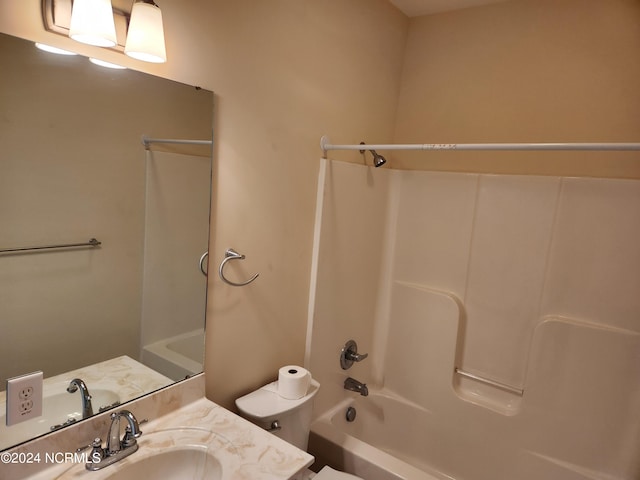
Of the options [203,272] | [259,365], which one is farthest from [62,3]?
[259,365]

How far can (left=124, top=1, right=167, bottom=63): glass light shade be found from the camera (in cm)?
104

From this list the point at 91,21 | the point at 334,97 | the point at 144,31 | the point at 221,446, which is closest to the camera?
the point at 91,21

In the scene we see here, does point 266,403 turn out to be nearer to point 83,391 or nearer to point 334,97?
point 83,391

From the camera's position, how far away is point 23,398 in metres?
0.96

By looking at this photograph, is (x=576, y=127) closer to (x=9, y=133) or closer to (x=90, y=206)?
(x=90, y=206)

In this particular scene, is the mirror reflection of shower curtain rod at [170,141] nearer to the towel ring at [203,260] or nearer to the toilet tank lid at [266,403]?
the towel ring at [203,260]

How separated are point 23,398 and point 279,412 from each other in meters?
0.82

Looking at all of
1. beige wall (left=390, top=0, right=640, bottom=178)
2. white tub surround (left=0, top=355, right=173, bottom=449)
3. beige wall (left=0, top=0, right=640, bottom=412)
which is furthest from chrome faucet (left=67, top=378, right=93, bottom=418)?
beige wall (left=390, top=0, right=640, bottom=178)

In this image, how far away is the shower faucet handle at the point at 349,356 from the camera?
2.14 meters

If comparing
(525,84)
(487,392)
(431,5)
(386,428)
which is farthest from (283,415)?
(431,5)

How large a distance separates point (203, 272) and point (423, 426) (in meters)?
1.66

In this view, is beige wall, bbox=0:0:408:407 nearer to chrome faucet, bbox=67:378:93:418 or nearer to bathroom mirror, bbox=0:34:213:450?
bathroom mirror, bbox=0:34:213:450

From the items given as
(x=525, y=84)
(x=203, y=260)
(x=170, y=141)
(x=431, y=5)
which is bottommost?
(x=203, y=260)

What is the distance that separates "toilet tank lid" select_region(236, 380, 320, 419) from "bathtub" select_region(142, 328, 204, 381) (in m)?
0.25
